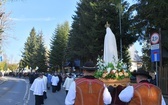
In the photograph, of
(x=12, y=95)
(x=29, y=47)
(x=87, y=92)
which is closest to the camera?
(x=87, y=92)

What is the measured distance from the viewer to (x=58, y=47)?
7500cm

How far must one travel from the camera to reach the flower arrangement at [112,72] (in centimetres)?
1191

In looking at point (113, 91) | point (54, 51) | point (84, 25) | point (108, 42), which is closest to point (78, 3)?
point (84, 25)

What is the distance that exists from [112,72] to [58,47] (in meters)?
63.5

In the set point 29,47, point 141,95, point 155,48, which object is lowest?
point 141,95

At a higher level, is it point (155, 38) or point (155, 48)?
point (155, 38)

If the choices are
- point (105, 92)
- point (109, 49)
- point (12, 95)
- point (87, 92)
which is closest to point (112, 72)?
point (109, 49)

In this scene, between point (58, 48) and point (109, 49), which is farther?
point (58, 48)

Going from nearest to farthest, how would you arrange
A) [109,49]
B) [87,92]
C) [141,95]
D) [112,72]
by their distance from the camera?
[141,95] → [87,92] → [112,72] → [109,49]

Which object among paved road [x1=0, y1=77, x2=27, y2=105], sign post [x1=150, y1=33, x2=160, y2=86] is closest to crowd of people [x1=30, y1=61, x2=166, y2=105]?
sign post [x1=150, y1=33, x2=160, y2=86]

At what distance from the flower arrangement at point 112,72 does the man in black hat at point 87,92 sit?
18.8 ft

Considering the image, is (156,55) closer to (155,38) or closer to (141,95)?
(155,38)

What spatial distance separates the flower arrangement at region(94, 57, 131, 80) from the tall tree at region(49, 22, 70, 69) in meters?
59.0

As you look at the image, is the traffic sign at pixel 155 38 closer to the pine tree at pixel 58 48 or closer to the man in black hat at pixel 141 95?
the man in black hat at pixel 141 95
